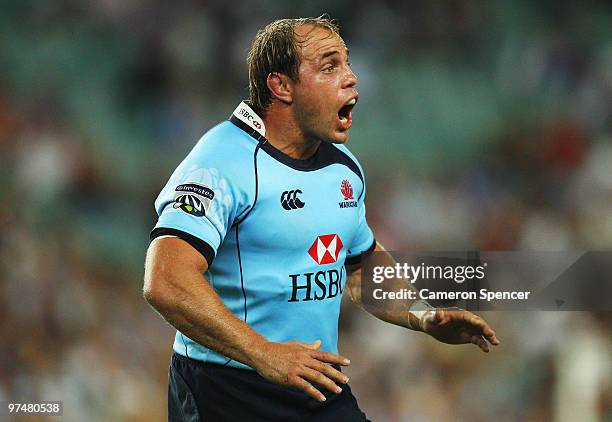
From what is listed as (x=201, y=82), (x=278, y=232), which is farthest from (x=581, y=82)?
(x=278, y=232)

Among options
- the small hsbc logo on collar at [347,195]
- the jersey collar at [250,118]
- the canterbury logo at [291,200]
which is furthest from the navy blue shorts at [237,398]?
the jersey collar at [250,118]

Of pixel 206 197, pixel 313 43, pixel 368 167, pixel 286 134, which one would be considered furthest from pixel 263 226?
pixel 368 167

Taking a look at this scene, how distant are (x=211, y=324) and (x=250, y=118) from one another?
0.85 meters

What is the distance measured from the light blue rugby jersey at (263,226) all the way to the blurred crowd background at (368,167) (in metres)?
2.94

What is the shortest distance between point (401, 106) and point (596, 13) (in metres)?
1.68

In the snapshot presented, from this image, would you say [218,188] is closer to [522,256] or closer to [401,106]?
[522,256]

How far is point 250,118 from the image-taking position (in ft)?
9.14

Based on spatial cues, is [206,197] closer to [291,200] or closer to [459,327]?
[291,200]

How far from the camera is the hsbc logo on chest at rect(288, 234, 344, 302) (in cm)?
268

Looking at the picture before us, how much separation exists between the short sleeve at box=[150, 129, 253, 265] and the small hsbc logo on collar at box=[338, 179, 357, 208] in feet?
1.32

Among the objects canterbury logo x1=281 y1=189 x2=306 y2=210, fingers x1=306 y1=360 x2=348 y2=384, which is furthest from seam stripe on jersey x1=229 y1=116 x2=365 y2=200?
fingers x1=306 y1=360 x2=348 y2=384

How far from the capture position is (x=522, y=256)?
5.43m

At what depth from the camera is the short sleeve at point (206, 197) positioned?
7.75 feet

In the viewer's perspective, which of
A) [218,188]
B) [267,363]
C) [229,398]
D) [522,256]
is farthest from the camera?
[522,256]
